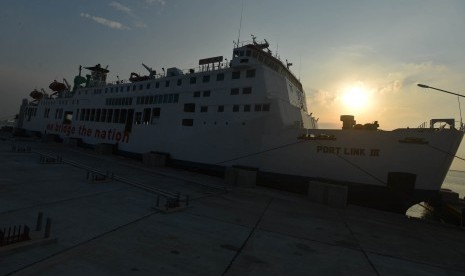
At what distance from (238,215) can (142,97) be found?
26.2 m

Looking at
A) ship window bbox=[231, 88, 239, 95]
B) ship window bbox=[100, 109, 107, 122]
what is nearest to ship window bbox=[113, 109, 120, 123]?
ship window bbox=[100, 109, 107, 122]

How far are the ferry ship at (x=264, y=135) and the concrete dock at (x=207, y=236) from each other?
2.84 metres

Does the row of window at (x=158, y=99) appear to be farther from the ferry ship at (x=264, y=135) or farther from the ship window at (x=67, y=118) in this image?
the ship window at (x=67, y=118)

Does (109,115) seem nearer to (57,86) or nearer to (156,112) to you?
(156,112)

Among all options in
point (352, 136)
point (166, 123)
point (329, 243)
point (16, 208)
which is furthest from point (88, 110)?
point (329, 243)

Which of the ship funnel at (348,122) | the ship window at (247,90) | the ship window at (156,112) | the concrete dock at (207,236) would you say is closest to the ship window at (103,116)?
the ship window at (156,112)

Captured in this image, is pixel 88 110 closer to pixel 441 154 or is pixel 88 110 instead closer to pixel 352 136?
pixel 352 136

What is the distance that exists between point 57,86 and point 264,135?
4985 centimetres

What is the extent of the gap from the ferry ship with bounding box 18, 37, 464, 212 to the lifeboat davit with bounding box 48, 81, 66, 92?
20.8 meters

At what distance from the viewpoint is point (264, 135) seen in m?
24.2

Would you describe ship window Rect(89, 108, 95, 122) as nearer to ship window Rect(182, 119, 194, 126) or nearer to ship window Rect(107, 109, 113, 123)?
Answer: ship window Rect(107, 109, 113, 123)

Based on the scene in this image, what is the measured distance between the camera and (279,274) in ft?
27.5

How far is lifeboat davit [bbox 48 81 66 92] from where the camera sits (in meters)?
55.7

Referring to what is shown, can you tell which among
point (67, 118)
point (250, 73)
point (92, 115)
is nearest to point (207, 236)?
point (250, 73)
